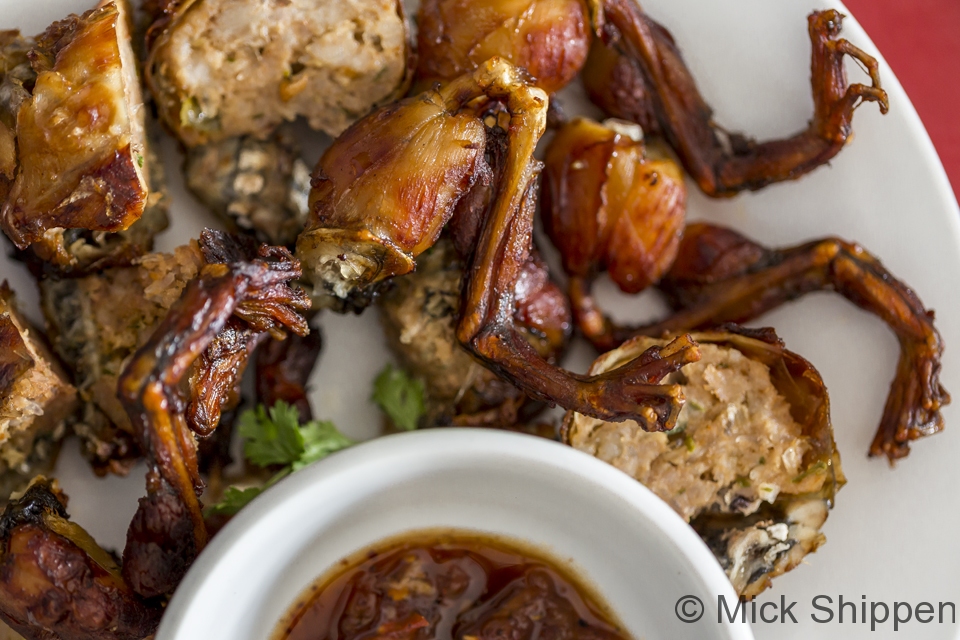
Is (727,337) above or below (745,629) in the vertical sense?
above

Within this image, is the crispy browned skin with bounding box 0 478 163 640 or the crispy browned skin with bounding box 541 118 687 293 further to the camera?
the crispy browned skin with bounding box 541 118 687 293

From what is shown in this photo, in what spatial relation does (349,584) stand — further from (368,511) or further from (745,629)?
(745,629)

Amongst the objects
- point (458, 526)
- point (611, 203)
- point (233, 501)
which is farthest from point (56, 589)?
point (611, 203)

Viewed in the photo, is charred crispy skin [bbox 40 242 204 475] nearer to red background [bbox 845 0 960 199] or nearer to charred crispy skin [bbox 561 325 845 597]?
charred crispy skin [bbox 561 325 845 597]

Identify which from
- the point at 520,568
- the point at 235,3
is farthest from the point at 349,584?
the point at 235,3

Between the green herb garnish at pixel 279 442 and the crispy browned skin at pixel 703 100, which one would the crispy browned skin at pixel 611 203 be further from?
the green herb garnish at pixel 279 442

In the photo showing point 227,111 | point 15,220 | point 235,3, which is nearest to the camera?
point 15,220

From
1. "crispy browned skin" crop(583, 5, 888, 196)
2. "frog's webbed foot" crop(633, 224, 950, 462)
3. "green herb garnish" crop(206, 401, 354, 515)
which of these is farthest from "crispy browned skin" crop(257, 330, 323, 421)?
"crispy browned skin" crop(583, 5, 888, 196)
